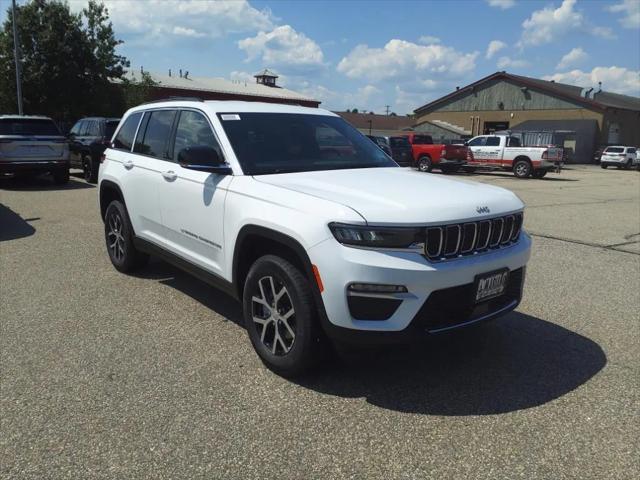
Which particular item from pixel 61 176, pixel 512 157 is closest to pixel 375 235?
pixel 61 176

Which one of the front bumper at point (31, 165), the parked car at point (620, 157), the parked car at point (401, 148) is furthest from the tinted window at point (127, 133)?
the parked car at point (620, 157)

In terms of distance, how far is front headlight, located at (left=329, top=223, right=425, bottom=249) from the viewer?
308 cm

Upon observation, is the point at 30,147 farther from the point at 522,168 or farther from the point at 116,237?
the point at 522,168

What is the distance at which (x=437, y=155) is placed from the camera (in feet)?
84.1

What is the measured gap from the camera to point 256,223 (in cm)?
363

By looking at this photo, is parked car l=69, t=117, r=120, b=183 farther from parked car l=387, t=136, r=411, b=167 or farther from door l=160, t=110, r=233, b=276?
parked car l=387, t=136, r=411, b=167

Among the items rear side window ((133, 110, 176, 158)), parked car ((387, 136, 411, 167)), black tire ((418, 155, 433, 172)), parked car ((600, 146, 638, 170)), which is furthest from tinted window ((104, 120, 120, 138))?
parked car ((600, 146, 638, 170))

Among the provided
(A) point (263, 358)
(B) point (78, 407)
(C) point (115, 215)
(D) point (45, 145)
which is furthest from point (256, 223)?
(D) point (45, 145)

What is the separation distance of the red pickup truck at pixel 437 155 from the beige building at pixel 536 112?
72.8ft

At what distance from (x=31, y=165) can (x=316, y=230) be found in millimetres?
13075

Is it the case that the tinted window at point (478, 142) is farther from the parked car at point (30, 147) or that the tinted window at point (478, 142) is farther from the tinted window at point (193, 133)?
the tinted window at point (193, 133)

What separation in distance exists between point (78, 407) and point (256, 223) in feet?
5.11

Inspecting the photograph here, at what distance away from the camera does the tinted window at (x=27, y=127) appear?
44.4 ft

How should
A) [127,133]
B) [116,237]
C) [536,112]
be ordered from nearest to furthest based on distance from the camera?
[127,133], [116,237], [536,112]
